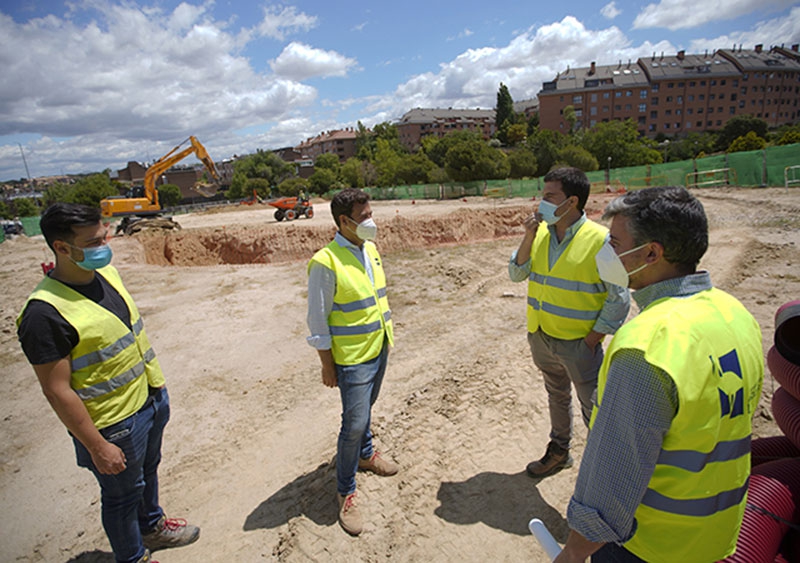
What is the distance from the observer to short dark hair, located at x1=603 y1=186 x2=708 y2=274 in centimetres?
137

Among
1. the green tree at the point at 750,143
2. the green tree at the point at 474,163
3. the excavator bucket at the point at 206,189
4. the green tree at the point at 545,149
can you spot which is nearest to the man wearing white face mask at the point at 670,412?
the green tree at the point at 474,163

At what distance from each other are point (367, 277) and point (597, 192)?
33228 mm

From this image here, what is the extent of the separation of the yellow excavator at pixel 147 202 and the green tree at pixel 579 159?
34.1m

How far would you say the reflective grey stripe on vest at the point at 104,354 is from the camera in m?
2.29

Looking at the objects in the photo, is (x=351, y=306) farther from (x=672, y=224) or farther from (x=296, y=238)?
(x=296, y=238)

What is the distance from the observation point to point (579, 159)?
42.8 metres

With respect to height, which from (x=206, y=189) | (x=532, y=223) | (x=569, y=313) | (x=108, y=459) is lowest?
(x=108, y=459)

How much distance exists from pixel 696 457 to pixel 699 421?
128 mm

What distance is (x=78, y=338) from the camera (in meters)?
2.27

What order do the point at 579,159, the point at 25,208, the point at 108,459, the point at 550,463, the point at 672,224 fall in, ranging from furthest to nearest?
the point at 25,208, the point at 579,159, the point at 550,463, the point at 108,459, the point at 672,224

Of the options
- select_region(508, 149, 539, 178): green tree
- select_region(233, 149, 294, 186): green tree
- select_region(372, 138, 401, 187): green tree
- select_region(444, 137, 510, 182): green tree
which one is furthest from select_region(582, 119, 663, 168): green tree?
select_region(233, 149, 294, 186): green tree

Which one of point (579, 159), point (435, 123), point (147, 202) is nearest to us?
point (147, 202)

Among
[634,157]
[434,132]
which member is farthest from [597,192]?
[434,132]

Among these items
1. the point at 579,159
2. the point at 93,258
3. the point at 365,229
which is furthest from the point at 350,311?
the point at 579,159
